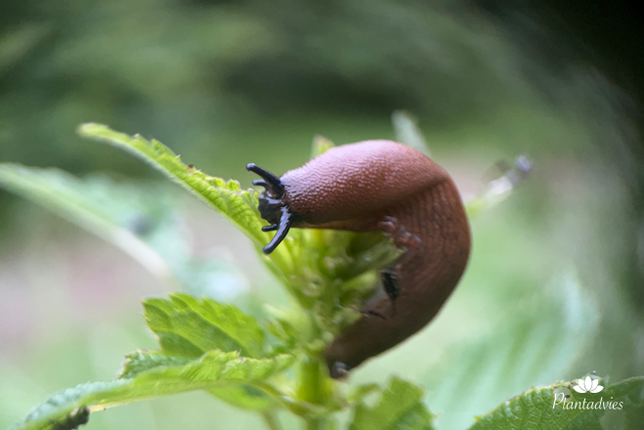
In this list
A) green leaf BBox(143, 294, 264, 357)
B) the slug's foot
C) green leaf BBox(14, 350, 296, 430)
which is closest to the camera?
green leaf BBox(14, 350, 296, 430)

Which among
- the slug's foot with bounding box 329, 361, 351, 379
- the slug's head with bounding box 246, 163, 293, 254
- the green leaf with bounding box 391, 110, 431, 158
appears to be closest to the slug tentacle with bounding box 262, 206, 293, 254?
the slug's head with bounding box 246, 163, 293, 254

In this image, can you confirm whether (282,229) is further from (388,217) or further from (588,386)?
(588,386)

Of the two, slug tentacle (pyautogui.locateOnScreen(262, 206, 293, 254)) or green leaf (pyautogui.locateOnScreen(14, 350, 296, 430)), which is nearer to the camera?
green leaf (pyautogui.locateOnScreen(14, 350, 296, 430))

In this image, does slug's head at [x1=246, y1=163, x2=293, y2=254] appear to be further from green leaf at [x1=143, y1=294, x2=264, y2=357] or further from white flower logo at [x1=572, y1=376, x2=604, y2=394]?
white flower logo at [x1=572, y1=376, x2=604, y2=394]

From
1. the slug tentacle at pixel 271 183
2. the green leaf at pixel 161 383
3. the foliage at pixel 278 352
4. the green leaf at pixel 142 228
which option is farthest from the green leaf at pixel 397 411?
the green leaf at pixel 142 228

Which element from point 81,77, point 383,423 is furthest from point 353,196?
point 81,77

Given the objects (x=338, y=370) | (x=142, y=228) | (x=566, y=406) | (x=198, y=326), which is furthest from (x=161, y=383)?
(x=142, y=228)

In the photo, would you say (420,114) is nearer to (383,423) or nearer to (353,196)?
(353,196)
